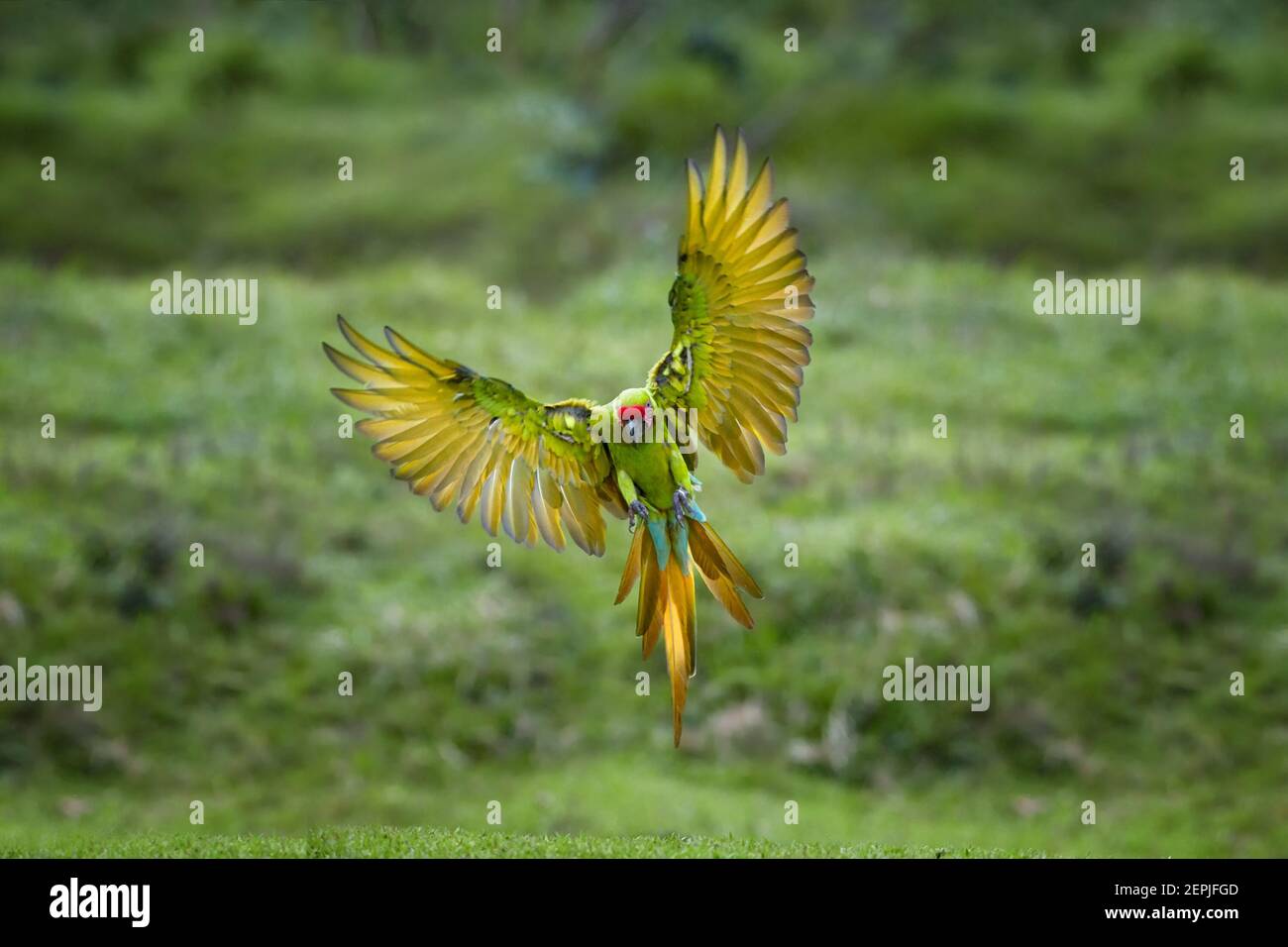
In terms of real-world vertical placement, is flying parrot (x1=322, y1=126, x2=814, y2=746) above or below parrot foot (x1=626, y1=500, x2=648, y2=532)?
above

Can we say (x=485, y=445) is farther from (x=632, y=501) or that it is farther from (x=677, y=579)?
(x=677, y=579)

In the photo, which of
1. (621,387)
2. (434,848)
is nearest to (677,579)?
(434,848)

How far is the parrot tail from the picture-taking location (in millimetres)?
4633

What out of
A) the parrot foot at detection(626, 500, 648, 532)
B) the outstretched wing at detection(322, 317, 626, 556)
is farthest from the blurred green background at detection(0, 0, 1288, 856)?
the parrot foot at detection(626, 500, 648, 532)

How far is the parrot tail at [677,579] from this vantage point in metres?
4.63

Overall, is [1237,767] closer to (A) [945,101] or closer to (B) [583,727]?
(B) [583,727]

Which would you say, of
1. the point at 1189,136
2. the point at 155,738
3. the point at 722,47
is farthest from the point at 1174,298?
the point at 155,738

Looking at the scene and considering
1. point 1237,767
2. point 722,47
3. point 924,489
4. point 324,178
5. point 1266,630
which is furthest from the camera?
point 722,47

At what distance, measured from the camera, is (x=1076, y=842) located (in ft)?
28.1

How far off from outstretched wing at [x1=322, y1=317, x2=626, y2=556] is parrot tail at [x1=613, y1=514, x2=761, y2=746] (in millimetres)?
285

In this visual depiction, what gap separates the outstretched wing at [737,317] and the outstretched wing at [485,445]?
0.36m

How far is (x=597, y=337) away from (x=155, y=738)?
5589 mm
